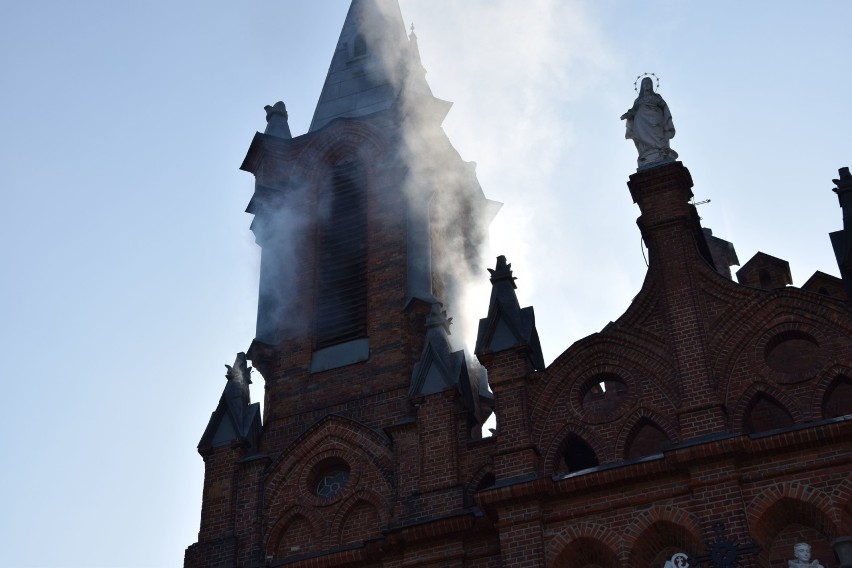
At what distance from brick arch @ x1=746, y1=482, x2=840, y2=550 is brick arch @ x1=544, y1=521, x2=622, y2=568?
1.96 meters

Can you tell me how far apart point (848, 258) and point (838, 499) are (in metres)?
4.05

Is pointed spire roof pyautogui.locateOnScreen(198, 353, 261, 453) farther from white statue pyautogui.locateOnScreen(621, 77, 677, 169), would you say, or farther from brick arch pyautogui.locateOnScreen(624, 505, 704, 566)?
white statue pyautogui.locateOnScreen(621, 77, 677, 169)

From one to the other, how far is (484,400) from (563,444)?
6.10m

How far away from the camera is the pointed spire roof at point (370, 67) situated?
88.7ft

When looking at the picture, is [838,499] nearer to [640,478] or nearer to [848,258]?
[640,478]

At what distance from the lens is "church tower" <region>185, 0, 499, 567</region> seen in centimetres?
2017

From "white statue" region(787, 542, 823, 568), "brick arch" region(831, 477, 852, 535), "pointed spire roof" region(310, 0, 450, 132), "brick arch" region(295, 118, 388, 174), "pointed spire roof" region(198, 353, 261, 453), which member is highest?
"pointed spire roof" region(310, 0, 450, 132)

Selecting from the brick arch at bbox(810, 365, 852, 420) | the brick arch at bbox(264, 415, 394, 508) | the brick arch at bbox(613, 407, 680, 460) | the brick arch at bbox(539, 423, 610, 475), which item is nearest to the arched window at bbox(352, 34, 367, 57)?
the brick arch at bbox(264, 415, 394, 508)

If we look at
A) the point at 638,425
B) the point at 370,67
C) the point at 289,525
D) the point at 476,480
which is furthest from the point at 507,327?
the point at 370,67

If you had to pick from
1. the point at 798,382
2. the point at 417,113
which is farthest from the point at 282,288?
the point at 798,382

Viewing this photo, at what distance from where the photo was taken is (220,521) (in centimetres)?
2081

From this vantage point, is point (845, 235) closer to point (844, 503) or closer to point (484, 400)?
point (844, 503)

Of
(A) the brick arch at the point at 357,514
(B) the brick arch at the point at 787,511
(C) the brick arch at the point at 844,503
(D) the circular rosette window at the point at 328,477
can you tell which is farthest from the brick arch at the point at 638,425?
(D) the circular rosette window at the point at 328,477

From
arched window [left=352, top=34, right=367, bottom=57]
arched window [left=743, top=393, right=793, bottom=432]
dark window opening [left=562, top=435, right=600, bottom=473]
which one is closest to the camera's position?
arched window [left=743, top=393, right=793, bottom=432]
